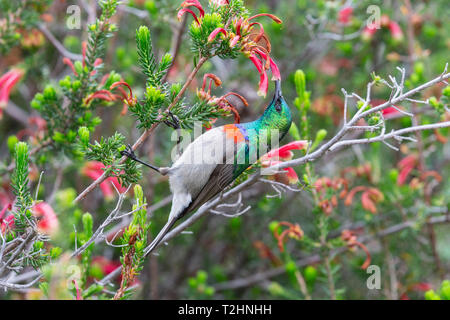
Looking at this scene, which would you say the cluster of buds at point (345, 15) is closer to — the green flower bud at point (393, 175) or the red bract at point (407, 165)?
the red bract at point (407, 165)

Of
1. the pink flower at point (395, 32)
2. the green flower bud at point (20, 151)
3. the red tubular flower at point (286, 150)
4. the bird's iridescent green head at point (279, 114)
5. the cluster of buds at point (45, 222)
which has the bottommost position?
the cluster of buds at point (45, 222)

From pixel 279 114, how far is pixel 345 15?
6.37ft

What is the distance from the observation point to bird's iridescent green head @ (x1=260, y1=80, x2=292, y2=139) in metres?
2.32

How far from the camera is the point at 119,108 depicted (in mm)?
4004

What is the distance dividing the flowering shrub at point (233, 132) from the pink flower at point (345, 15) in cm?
2

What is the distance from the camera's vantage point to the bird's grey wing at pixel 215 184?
7.31ft

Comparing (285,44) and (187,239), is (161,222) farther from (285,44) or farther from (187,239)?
(285,44)

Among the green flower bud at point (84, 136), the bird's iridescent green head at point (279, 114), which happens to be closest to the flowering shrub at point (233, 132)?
the green flower bud at point (84, 136)

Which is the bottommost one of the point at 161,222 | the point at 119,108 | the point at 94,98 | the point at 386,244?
the point at 386,244

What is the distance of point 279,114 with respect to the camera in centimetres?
233

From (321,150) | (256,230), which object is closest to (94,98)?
(321,150)

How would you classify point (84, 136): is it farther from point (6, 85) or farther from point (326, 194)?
point (326, 194)

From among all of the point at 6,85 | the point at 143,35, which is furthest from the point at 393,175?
the point at 6,85

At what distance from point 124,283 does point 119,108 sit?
2449 millimetres
